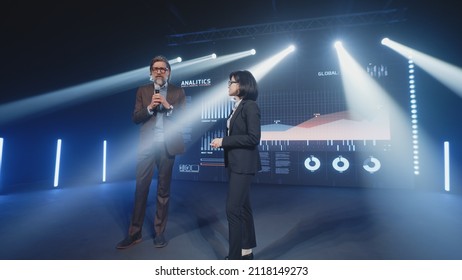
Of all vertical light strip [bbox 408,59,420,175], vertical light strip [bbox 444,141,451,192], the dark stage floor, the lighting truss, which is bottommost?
the dark stage floor

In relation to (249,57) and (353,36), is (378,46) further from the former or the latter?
(249,57)

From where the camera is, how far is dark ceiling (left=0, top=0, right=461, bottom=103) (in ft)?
13.4

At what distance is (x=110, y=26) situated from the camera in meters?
4.95

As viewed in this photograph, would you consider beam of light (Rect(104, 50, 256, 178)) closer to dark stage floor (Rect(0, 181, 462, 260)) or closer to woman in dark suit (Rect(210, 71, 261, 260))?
dark stage floor (Rect(0, 181, 462, 260))

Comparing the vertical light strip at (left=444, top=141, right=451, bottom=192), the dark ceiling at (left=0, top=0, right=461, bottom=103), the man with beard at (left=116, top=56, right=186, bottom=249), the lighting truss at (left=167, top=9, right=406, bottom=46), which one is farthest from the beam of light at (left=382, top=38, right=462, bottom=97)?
the man with beard at (left=116, top=56, right=186, bottom=249)

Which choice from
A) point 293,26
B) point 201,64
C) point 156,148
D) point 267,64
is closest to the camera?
point 156,148

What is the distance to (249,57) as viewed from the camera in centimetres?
596

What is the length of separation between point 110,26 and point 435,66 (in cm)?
680

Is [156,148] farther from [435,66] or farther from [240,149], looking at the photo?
[435,66]

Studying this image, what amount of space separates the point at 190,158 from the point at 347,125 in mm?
3796

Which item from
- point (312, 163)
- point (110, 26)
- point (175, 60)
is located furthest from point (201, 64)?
point (312, 163)

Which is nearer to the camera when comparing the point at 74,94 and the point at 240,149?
the point at 240,149

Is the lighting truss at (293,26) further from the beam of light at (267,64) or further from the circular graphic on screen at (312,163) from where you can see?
the circular graphic on screen at (312,163)

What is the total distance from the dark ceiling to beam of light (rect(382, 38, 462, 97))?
15.4 inches
